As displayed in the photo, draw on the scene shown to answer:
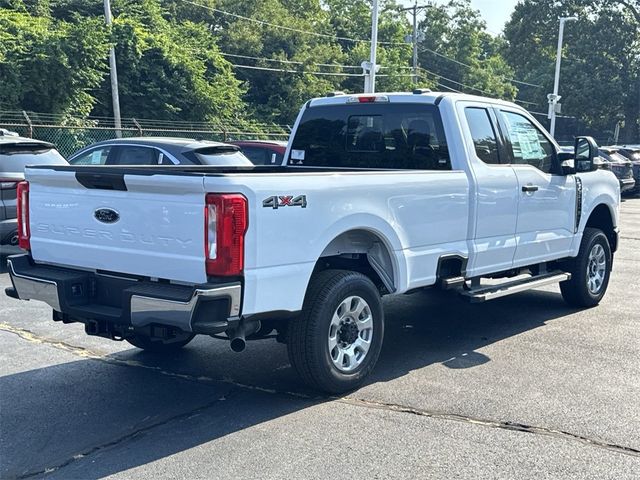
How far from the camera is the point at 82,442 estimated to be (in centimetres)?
447

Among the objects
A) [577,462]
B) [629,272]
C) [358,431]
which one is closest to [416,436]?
[358,431]

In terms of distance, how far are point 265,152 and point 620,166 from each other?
1495 cm

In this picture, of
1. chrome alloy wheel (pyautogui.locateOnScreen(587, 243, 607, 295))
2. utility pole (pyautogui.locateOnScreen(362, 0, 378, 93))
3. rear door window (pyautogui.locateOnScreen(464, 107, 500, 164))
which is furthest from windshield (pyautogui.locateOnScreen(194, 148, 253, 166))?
utility pole (pyautogui.locateOnScreen(362, 0, 378, 93))

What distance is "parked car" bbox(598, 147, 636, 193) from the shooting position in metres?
23.5

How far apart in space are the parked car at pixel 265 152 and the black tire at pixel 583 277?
6213 millimetres

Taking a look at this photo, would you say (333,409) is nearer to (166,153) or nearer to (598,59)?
(166,153)

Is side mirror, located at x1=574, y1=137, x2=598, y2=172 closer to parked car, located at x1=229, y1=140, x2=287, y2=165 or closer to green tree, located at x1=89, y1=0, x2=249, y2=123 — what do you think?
parked car, located at x1=229, y1=140, x2=287, y2=165

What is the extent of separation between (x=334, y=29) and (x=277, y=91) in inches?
523

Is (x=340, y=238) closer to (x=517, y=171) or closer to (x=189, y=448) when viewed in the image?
(x=189, y=448)

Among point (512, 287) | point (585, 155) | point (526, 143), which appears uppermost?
point (526, 143)

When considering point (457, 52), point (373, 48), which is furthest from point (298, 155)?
point (457, 52)

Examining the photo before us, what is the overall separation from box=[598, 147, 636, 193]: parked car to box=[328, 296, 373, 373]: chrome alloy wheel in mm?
20005

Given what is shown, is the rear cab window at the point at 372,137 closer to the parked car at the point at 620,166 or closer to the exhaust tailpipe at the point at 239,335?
the exhaust tailpipe at the point at 239,335

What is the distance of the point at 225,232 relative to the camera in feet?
14.3
